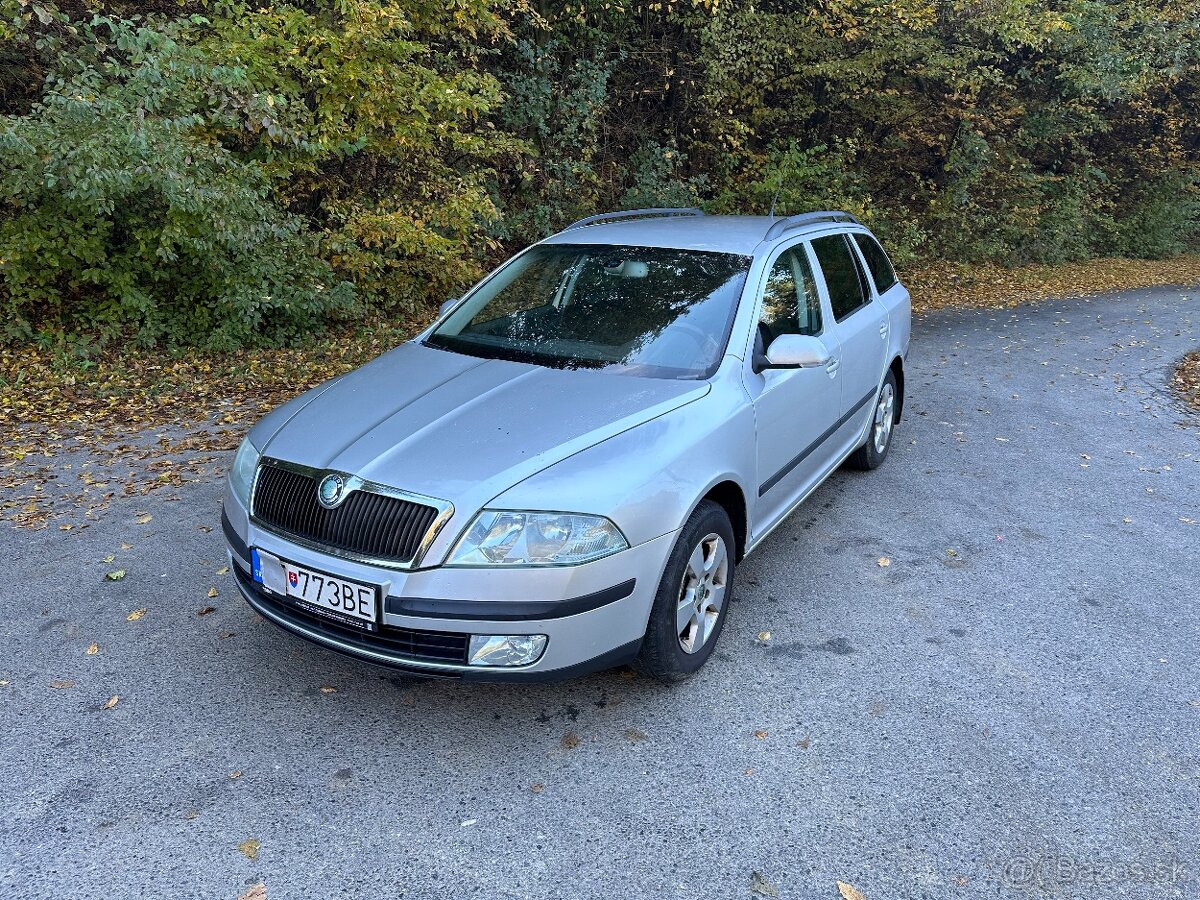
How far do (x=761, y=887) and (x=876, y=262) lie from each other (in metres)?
4.32

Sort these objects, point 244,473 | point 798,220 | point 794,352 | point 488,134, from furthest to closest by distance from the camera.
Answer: point 488,134, point 798,220, point 794,352, point 244,473

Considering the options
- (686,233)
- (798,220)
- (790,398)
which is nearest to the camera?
(790,398)

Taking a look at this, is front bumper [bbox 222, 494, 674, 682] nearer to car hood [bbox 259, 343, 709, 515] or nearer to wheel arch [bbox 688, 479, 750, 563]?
car hood [bbox 259, 343, 709, 515]

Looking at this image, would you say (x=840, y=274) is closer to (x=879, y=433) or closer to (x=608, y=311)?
(x=879, y=433)

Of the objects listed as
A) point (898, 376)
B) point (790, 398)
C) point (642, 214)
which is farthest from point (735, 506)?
point (898, 376)

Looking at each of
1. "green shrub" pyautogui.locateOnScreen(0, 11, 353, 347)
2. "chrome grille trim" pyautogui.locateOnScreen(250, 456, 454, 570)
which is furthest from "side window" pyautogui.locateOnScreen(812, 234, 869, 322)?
"green shrub" pyautogui.locateOnScreen(0, 11, 353, 347)

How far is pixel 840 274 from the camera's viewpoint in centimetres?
482

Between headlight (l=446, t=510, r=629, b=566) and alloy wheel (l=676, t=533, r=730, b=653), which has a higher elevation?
headlight (l=446, t=510, r=629, b=566)

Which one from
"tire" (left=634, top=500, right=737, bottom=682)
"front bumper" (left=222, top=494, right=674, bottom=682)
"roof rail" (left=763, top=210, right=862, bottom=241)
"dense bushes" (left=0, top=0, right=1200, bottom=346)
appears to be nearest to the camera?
"front bumper" (left=222, top=494, right=674, bottom=682)

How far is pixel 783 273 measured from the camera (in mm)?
4113

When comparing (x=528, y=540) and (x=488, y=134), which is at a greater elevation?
(x=488, y=134)

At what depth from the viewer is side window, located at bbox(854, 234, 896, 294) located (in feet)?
17.9

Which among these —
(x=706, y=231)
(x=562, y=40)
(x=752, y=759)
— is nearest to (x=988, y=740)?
(x=752, y=759)

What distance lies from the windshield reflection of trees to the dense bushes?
3604 millimetres
